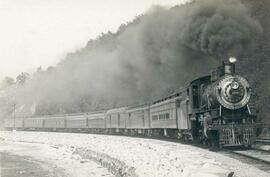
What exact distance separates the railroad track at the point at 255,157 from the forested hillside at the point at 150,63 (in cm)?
762

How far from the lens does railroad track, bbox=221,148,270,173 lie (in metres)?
12.4


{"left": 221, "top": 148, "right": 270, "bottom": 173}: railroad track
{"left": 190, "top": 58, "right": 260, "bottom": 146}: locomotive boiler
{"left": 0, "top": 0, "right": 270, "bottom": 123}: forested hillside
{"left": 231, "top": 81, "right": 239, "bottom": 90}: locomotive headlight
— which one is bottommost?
{"left": 221, "top": 148, "right": 270, "bottom": 173}: railroad track

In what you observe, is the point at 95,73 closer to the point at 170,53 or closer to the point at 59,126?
the point at 59,126

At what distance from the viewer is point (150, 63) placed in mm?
40219

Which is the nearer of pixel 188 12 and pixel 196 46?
pixel 196 46

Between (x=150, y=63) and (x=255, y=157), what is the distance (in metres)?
26.8

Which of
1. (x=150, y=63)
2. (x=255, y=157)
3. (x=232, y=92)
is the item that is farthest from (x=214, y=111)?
(x=150, y=63)

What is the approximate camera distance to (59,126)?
2015 inches

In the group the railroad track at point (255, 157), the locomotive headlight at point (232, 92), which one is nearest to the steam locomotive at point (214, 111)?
the locomotive headlight at point (232, 92)

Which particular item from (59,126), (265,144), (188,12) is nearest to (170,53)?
(188,12)

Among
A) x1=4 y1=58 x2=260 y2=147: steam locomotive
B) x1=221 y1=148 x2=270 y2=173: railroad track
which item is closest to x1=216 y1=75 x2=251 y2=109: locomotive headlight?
x1=4 y1=58 x2=260 y2=147: steam locomotive

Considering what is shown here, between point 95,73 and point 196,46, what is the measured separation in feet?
119

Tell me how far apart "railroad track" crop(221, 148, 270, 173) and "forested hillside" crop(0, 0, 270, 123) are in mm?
7619

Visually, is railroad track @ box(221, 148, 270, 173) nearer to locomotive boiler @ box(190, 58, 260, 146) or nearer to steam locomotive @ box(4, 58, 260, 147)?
locomotive boiler @ box(190, 58, 260, 146)
